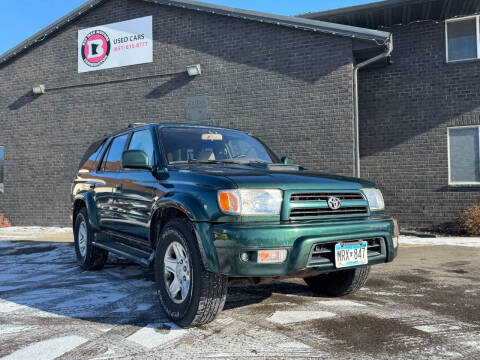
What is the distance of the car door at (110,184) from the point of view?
5004 millimetres

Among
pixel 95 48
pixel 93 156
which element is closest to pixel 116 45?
pixel 95 48

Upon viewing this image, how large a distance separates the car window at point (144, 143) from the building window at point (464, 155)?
8.28 meters

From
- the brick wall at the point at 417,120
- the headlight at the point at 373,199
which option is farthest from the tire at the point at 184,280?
the brick wall at the point at 417,120

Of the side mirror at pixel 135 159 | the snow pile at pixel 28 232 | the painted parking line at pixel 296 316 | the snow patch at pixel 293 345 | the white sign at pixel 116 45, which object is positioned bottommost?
the snow pile at pixel 28 232

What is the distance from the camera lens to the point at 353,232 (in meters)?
3.50

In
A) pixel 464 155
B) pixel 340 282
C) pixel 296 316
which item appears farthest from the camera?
pixel 464 155

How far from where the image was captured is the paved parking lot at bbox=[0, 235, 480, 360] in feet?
9.99

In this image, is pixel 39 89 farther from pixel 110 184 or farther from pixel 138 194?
pixel 138 194

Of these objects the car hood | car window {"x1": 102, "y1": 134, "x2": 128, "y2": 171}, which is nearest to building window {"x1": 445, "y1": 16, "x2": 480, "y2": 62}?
the car hood

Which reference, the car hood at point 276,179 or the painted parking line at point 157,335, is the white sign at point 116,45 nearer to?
the car hood at point 276,179

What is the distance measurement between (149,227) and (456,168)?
→ 8.82m

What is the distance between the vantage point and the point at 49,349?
3.09m

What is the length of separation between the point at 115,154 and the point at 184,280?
98.1 inches

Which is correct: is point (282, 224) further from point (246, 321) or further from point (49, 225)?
point (49, 225)
